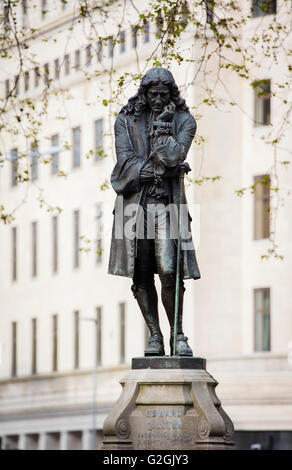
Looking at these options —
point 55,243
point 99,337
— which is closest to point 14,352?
point 55,243

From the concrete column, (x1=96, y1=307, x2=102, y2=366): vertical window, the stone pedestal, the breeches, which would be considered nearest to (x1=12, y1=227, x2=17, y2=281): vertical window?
the concrete column

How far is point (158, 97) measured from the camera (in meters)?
17.9

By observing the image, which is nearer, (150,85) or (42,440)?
(150,85)

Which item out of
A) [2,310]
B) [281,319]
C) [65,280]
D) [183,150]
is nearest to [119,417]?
[183,150]

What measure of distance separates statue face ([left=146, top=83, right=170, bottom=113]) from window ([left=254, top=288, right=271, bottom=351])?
149ft

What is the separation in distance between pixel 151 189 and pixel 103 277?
187 ft

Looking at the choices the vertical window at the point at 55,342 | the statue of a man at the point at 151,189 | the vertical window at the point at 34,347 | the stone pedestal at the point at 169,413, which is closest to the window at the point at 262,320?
the vertical window at the point at 55,342

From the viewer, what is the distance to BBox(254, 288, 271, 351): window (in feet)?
208

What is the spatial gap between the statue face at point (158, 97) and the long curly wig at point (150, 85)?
40 mm

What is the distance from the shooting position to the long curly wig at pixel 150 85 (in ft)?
58.6

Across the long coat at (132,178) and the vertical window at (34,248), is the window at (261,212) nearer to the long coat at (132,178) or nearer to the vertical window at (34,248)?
the vertical window at (34,248)

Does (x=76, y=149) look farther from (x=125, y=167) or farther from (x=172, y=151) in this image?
(x=172, y=151)

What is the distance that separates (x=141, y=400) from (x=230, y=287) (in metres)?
47.6

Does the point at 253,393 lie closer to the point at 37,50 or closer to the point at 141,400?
the point at 37,50
